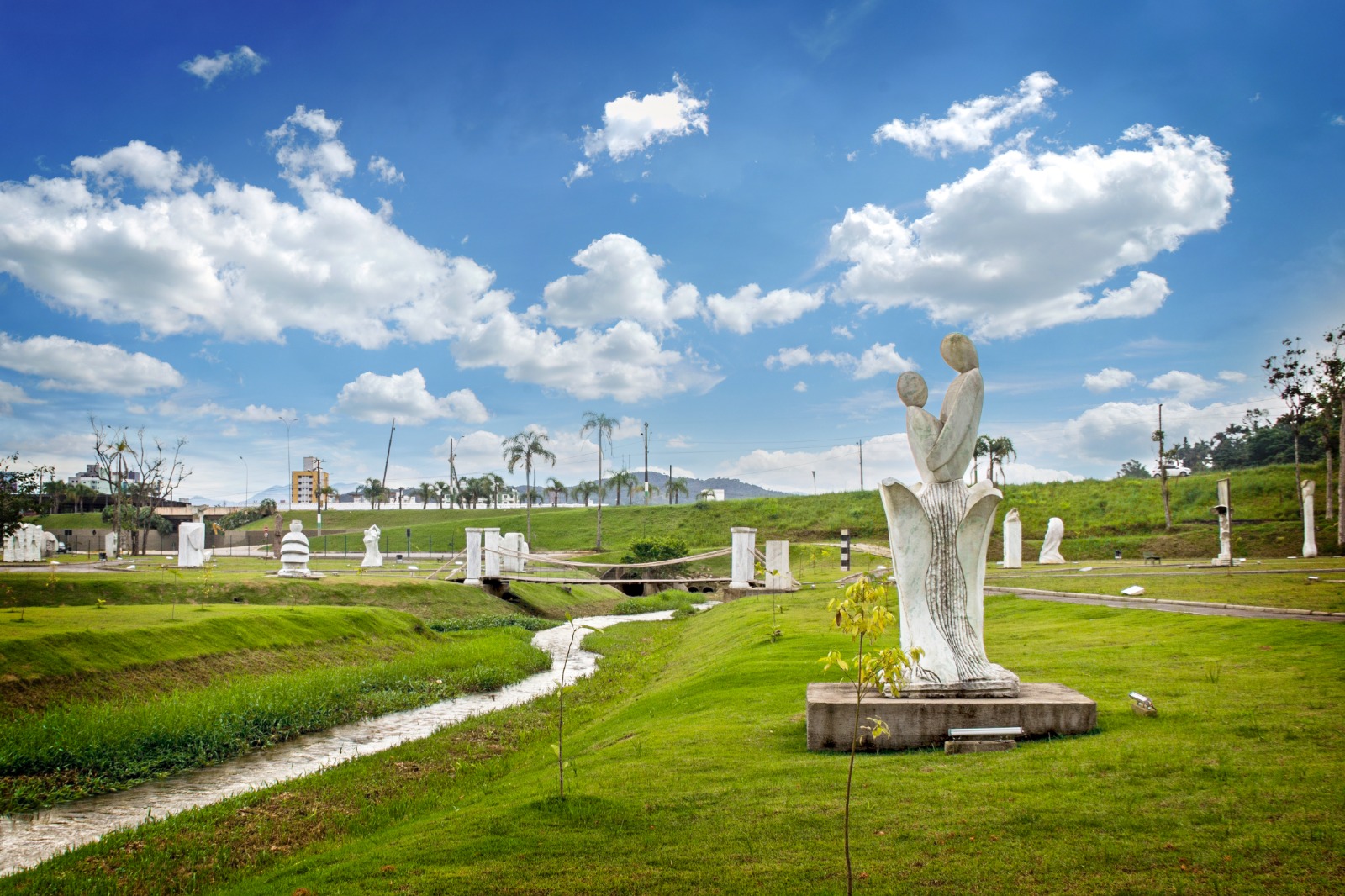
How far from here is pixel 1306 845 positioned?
157 inches

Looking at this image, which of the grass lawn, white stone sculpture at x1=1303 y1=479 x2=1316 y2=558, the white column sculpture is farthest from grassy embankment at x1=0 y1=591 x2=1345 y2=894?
white stone sculpture at x1=1303 y1=479 x2=1316 y2=558

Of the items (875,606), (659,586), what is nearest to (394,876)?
(875,606)

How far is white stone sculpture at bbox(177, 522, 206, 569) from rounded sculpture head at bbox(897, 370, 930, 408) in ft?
84.0

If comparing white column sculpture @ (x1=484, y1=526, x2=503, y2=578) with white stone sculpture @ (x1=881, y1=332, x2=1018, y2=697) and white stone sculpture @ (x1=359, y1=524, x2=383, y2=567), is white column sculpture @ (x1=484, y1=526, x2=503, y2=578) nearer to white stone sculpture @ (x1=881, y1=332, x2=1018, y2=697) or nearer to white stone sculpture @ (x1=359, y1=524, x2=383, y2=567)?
white stone sculpture @ (x1=359, y1=524, x2=383, y2=567)

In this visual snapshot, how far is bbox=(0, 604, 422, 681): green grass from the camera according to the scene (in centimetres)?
1039

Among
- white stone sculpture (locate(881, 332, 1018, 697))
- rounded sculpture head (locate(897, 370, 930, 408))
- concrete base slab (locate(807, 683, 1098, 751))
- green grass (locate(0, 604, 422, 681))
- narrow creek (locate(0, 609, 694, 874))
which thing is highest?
rounded sculpture head (locate(897, 370, 930, 408))

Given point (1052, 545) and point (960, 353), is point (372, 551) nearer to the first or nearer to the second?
point (1052, 545)

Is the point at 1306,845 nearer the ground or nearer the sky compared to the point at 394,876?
nearer the sky

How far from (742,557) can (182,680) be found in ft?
54.4

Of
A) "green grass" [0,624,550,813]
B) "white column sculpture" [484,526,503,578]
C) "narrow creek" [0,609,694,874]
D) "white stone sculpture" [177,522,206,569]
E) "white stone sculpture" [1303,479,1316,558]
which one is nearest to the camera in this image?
"narrow creek" [0,609,694,874]

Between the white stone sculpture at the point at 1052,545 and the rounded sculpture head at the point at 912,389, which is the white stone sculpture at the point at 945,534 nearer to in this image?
the rounded sculpture head at the point at 912,389

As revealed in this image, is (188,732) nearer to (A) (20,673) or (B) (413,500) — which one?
(A) (20,673)

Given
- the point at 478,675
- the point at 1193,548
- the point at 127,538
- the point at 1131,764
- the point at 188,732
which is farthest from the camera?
the point at 127,538

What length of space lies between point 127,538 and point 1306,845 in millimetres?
58457
